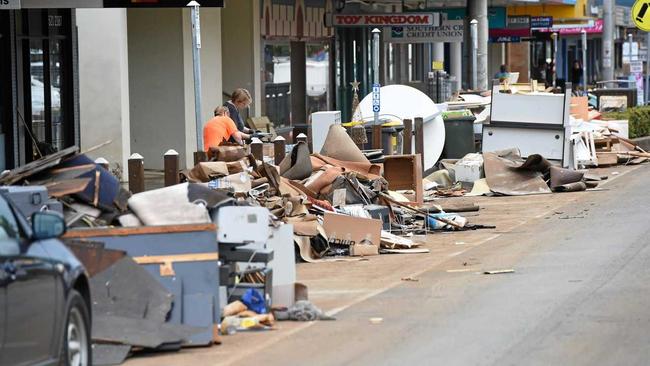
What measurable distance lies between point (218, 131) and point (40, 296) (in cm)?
1223

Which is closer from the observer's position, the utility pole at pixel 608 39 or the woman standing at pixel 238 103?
the woman standing at pixel 238 103

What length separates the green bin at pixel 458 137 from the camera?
2659 cm

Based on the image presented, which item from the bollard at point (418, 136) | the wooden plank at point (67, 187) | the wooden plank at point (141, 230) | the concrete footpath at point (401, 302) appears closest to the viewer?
the concrete footpath at point (401, 302)

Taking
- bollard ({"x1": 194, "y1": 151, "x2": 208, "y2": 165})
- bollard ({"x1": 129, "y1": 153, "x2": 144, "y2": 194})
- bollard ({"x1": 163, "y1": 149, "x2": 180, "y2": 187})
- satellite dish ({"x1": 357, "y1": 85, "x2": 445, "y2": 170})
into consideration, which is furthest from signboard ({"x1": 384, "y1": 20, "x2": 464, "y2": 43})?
bollard ({"x1": 129, "y1": 153, "x2": 144, "y2": 194})

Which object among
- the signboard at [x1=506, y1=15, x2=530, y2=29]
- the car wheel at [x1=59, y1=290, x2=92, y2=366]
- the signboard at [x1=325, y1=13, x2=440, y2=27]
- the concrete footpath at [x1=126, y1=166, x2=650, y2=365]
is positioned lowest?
the concrete footpath at [x1=126, y1=166, x2=650, y2=365]

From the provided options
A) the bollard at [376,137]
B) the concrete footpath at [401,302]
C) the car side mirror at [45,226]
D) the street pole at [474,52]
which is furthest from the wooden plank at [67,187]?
the street pole at [474,52]

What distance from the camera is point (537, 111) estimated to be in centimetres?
2520

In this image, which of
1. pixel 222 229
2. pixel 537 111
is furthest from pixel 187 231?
pixel 537 111

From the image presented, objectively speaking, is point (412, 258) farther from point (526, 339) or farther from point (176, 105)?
point (176, 105)

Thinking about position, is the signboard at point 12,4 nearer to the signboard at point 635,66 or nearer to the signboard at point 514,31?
the signboard at point 514,31

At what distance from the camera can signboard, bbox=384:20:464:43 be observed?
107 feet

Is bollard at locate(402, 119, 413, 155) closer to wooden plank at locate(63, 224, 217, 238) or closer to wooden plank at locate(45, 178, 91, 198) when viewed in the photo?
wooden plank at locate(45, 178, 91, 198)

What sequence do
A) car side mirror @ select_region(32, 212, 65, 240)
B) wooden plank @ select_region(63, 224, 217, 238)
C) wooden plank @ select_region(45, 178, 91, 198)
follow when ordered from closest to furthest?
1. car side mirror @ select_region(32, 212, 65, 240)
2. wooden plank @ select_region(63, 224, 217, 238)
3. wooden plank @ select_region(45, 178, 91, 198)

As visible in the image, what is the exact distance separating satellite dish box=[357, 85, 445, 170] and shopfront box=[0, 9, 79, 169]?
565cm
